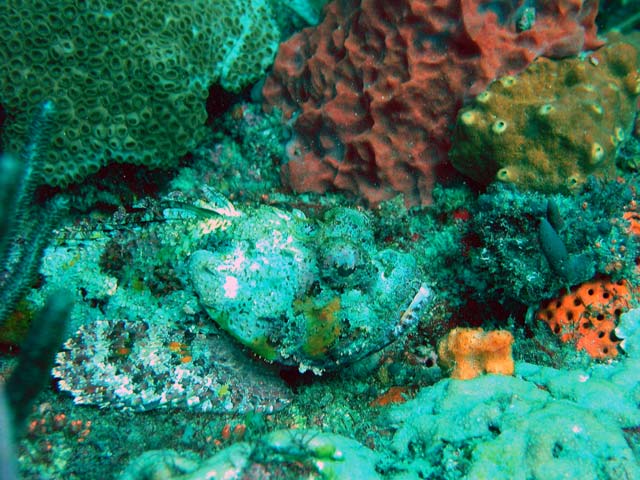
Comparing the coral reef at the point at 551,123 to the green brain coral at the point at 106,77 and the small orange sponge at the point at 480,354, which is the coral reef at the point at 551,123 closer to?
the small orange sponge at the point at 480,354

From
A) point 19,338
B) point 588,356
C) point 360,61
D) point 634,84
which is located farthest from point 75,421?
point 634,84

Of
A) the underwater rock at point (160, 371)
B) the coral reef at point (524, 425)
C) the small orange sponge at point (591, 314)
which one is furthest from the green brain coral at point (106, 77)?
the small orange sponge at point (591, 314)

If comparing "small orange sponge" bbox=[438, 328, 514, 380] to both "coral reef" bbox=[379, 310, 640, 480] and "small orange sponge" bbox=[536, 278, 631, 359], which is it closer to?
"coral reef" bbox=[379, 310, 640, 480]

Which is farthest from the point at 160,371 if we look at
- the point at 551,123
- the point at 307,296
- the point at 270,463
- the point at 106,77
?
the point at 551,123

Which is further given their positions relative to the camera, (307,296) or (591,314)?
(591,314)

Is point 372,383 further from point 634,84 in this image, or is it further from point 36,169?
point 634,84

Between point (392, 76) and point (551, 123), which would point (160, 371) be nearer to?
point (392, 76)

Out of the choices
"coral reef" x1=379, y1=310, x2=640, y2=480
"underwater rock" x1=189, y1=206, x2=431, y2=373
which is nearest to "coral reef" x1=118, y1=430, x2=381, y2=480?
"coral reef" x1=379, y1=310, x2=640, y2=480
